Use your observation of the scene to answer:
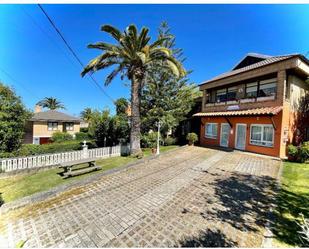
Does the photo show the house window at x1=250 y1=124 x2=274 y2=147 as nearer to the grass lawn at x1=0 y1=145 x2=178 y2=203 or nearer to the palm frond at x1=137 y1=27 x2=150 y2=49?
the palm frond at x1=137 y1=27 x2=150 y2=49

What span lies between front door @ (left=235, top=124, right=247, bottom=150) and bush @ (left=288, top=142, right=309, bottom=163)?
3604 millimetres

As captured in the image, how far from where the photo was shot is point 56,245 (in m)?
3.75

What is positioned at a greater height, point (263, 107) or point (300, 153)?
point (263, 107)

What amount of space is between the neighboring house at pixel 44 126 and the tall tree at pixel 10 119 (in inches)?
577

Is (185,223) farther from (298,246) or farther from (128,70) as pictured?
(128,70)

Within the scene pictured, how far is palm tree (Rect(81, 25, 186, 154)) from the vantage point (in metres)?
11.4

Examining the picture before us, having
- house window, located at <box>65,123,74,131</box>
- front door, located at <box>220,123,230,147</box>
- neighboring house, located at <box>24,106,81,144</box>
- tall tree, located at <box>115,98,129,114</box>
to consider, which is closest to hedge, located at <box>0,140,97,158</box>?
tall tree, located at <box>115,98,129,114</box>

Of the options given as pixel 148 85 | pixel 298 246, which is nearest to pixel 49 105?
pixel 148 85

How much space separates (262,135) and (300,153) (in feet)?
9.16

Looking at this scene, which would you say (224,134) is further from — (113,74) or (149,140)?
(113,74)

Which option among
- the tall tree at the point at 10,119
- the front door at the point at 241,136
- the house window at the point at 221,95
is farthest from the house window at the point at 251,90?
the tall tree at the point at 10,119

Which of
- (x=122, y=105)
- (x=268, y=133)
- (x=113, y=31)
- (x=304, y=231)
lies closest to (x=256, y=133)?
(x=268, y=133)

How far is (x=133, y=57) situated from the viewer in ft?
39.4

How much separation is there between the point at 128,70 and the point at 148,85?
4.70 metres
